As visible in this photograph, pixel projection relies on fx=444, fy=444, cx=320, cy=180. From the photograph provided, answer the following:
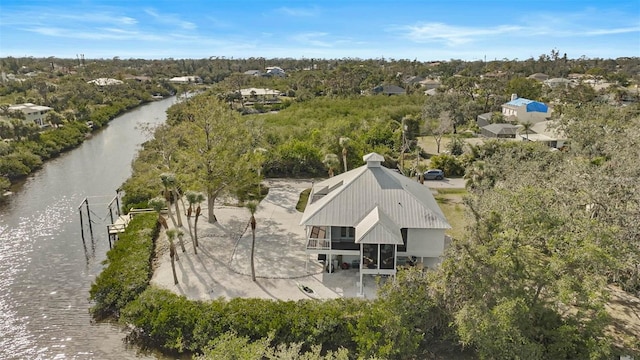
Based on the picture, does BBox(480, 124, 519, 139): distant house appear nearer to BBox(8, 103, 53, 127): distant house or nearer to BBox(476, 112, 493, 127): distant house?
BBox(476, 112, 493, 127): distant house

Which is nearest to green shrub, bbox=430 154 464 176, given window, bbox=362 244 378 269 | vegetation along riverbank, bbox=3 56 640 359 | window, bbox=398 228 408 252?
vegetation along riverbank, bbox=3 56 640 359

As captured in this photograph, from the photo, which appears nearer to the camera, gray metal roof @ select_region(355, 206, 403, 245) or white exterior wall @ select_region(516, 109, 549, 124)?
gray metal roof @ select_region(355, 206, 403, 245)

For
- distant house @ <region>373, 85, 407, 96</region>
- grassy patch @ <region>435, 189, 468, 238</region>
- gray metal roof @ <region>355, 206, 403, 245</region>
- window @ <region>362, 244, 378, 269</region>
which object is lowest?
grassy patch @ <region>435, 189, 468, 238</region>

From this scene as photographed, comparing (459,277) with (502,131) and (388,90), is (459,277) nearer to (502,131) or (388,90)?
(502,131)

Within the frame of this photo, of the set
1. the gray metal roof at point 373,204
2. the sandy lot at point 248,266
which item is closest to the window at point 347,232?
the gray metal roof at point 373,204

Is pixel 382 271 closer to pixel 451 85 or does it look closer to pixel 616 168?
pixel 616 168

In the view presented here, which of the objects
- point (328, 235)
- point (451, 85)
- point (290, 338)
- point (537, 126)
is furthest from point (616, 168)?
point (451, 85)

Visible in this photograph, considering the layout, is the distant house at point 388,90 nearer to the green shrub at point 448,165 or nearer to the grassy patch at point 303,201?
the green shrub at point 448,165
